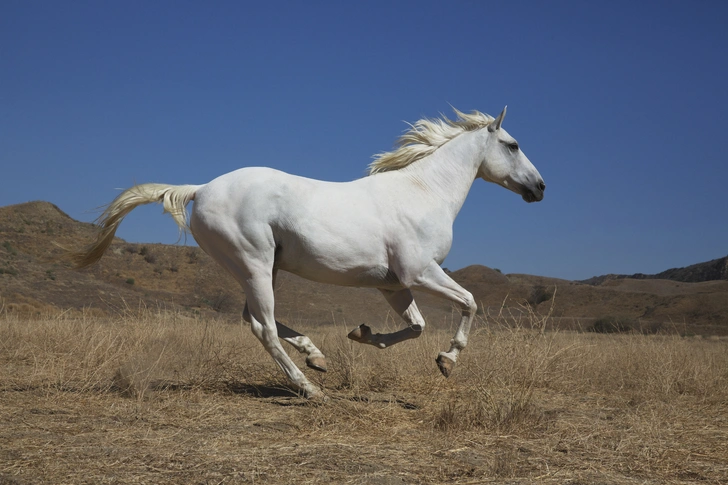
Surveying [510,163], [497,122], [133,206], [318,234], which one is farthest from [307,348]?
[497,122]

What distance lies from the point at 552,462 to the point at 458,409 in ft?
3.73

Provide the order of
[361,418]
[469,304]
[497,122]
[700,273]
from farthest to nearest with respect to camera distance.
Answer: [700,273]
[497,122]
[469,304]
[361,418]

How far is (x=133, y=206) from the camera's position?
6.79 m

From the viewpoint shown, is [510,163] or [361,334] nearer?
[361,334]

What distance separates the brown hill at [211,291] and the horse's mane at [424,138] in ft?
56.1

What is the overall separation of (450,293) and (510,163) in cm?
178

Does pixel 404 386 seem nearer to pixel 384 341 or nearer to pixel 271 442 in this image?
pixel 384 341

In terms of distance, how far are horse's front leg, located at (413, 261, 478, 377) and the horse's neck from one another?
0.81 m

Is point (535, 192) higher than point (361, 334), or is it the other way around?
point (535, 192)

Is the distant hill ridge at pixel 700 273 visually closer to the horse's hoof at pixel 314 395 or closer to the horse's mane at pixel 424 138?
the horse's mane at pixel 424 138

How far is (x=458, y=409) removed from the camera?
4.96m

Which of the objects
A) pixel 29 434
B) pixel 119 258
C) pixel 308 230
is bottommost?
pixel 29 434

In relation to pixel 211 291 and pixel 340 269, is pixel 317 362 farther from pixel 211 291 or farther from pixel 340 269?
pixel 211 291

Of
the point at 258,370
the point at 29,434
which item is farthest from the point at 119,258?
the point at 29,434
